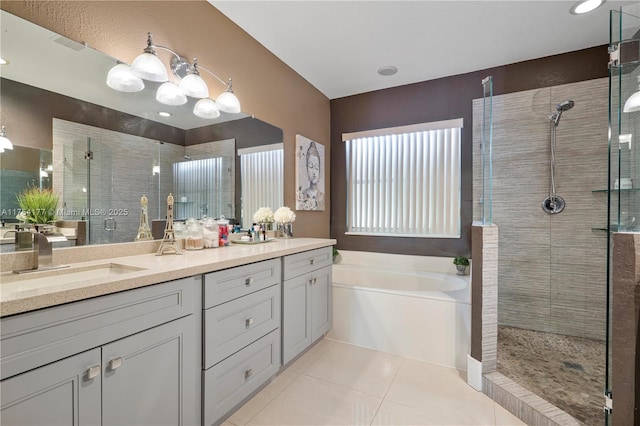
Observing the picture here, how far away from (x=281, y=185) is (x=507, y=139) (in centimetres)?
223

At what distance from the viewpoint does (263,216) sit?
7.84 ft

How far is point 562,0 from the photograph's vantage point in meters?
1.92

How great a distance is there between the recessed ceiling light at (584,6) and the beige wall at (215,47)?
86.9 inches

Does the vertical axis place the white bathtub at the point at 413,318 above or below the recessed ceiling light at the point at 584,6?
below

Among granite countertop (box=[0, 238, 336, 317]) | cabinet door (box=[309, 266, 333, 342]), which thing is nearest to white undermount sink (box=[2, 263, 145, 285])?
granite countertop (box=[0, 238, 336, 317])

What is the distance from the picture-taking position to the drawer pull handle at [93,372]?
0.91 meters

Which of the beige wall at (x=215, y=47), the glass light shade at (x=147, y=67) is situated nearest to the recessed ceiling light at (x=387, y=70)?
the beige wall at (x=215, y=47)

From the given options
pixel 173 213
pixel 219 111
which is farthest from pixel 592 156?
pixel 173 213

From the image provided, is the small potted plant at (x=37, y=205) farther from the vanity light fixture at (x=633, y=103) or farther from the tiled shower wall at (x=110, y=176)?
the vanity light fixture at (x=633, y=103)

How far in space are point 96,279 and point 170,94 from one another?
1204 mm

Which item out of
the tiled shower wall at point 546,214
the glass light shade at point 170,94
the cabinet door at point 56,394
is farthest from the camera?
the tiled shower wall at point 546,214

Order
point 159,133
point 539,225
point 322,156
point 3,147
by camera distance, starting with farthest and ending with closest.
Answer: point 322,156, point 539,225, point 159,133, point 3,147

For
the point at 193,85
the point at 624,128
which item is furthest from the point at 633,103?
the point at 193,85

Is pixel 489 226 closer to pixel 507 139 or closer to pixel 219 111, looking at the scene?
pixel 507 139
